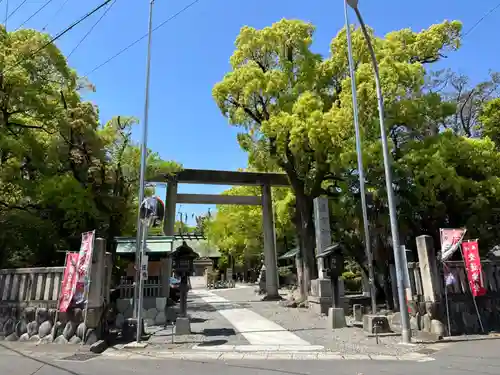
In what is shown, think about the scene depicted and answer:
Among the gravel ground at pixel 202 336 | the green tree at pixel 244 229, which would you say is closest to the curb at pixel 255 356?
the gravel ground at pixel 202 336

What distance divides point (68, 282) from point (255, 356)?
589cm

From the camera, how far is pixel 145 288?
16.2 metres

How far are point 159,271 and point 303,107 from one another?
10057 millimetres

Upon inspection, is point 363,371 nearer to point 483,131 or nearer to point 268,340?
point 268,340

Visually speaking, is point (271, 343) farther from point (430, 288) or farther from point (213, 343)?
point (430, 288)

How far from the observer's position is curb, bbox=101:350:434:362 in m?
8.89

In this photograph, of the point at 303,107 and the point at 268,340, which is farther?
the point at 303,107

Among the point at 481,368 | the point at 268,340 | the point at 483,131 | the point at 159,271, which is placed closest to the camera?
the point at 481,368

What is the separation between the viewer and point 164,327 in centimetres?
1416

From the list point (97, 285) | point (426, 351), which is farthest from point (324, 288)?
point (97, 285)

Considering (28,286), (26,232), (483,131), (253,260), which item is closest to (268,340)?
(28,286)

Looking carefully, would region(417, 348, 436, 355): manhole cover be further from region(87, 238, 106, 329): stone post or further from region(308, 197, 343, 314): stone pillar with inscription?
region(87, 238, 106, 329): stone post

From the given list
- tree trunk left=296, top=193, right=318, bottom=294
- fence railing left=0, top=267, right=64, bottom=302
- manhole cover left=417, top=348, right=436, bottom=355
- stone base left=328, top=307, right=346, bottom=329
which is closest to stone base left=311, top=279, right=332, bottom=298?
tree trunk left=296, top=193, right=318, bottom=294

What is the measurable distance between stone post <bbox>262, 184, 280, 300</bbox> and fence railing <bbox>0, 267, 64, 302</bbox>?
14.7m
